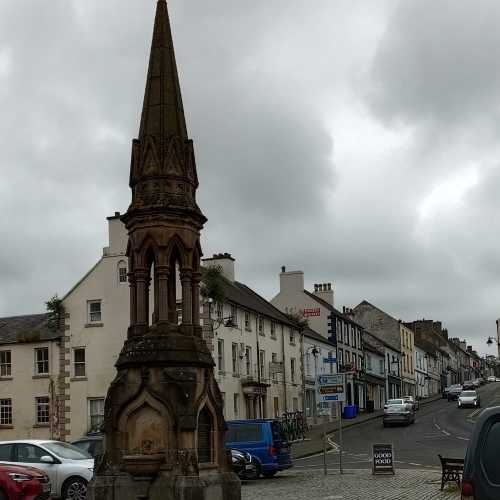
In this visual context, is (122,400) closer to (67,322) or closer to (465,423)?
(67,322)

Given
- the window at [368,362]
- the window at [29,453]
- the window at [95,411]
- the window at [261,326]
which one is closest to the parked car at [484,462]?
the window at [29,453]

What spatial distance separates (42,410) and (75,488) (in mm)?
25098

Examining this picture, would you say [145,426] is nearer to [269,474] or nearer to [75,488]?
[75,488]

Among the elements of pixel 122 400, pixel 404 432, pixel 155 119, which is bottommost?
pixel 404 432

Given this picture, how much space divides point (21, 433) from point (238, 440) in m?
19.8

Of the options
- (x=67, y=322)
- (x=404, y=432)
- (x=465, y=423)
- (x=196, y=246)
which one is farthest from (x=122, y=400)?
(x=465, y=423)

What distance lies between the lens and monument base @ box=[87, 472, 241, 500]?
14.4m

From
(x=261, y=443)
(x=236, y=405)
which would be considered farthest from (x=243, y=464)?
(x=236, y=405)

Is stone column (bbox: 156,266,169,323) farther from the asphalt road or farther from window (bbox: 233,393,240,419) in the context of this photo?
window (bbox: 233,393,240,419)

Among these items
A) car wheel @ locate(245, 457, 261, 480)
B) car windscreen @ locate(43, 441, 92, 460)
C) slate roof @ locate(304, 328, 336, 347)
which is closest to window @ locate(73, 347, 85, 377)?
car wheel @ locate(245, 457, 261, 480)

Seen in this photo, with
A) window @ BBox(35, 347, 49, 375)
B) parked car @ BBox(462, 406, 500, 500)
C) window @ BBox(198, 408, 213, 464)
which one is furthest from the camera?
window @ BBox(35, 347, 49, 375)

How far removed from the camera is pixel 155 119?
16453mm

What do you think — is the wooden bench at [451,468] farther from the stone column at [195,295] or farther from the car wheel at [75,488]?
the car wheel at [75,488]

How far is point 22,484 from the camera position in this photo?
55.8 ft
